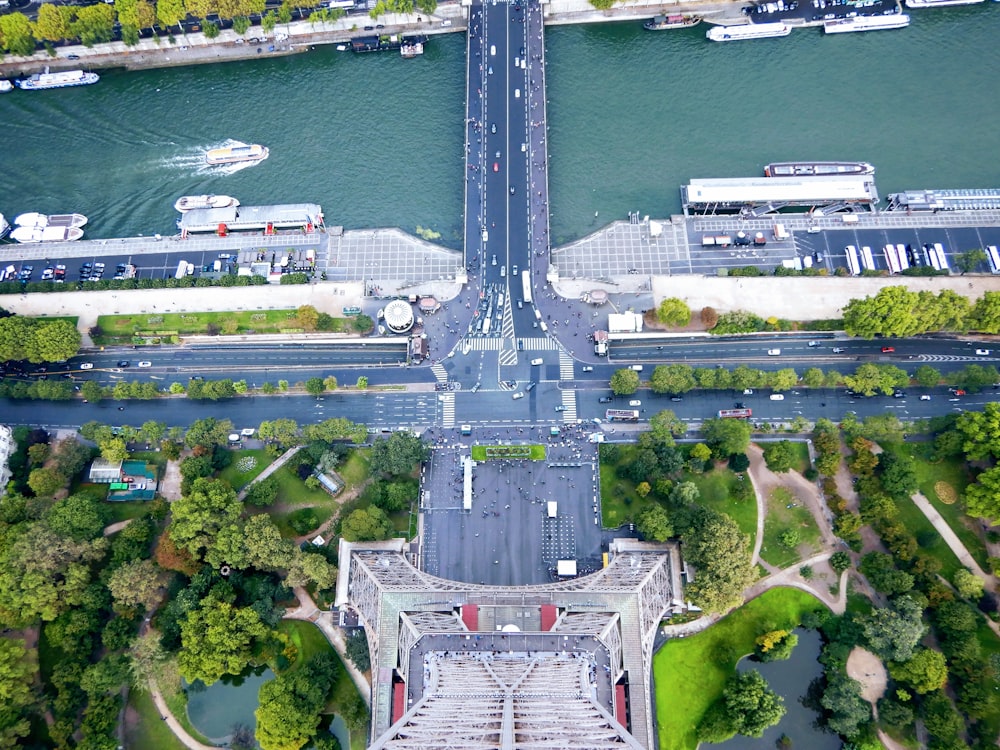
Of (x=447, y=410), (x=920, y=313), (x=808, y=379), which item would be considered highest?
(x=920, y=313)

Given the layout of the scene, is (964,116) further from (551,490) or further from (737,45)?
(551,490)

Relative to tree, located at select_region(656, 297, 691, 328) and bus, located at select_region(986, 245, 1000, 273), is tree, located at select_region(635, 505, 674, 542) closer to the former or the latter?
tree, located at select_region(656, 297, 691, 328)

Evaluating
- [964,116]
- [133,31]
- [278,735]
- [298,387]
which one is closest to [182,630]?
[278,735]

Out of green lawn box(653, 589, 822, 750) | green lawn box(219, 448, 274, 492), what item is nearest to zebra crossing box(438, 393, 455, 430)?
green lawn box(219, 448, 274, 492)

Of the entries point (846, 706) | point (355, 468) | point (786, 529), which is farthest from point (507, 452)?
point (846, 706)

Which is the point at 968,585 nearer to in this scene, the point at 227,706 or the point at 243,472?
the point at 227,706

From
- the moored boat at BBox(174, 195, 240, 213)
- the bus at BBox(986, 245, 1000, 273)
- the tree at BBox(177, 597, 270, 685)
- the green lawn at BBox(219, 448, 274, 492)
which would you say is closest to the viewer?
the tree at BBox(177, 597, 270, 685)
